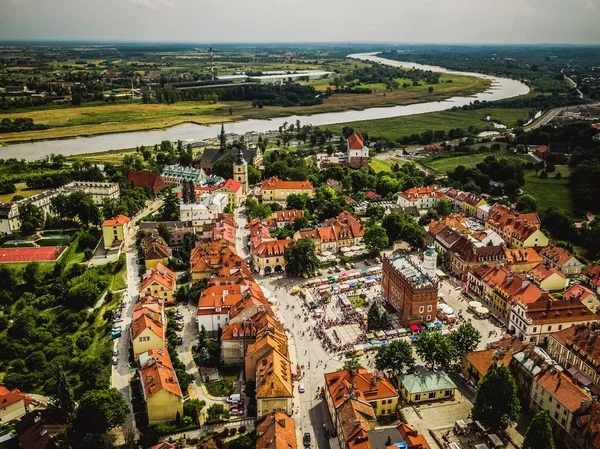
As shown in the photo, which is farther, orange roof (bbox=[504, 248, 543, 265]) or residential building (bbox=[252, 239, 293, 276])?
residential building (bbox=[252, 239, 293, 276])

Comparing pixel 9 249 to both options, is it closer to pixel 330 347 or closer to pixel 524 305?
pixel 330 347

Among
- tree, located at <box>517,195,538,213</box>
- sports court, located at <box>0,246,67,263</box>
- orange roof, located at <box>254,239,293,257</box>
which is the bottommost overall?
sports court, located at <box>0,246,67,263</box>

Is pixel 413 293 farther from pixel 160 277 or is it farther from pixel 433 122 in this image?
pixel 433 122

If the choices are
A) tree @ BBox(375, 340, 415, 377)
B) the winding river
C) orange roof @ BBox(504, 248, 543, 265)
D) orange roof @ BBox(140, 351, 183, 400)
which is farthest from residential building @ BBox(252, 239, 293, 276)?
the winding river

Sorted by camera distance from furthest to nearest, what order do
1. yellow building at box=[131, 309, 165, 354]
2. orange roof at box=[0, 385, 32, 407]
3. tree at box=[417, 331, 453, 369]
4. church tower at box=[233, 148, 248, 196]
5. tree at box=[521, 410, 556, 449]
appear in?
church tower at box=[233, 148, 248, 196], yellow building at box=[131, 309, 165, 354], tree at box=[417, 331, 453, 369], orange roof at box=[0, 385, 32, 407], tree at box=[521, 410, 556, 449]

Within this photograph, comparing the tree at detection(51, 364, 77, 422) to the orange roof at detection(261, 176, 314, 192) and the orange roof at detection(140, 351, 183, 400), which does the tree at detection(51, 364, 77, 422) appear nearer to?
the orange roof at detection(140, 351, 183, 400)

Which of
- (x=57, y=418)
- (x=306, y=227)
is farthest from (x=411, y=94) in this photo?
(x=57, y=418)
